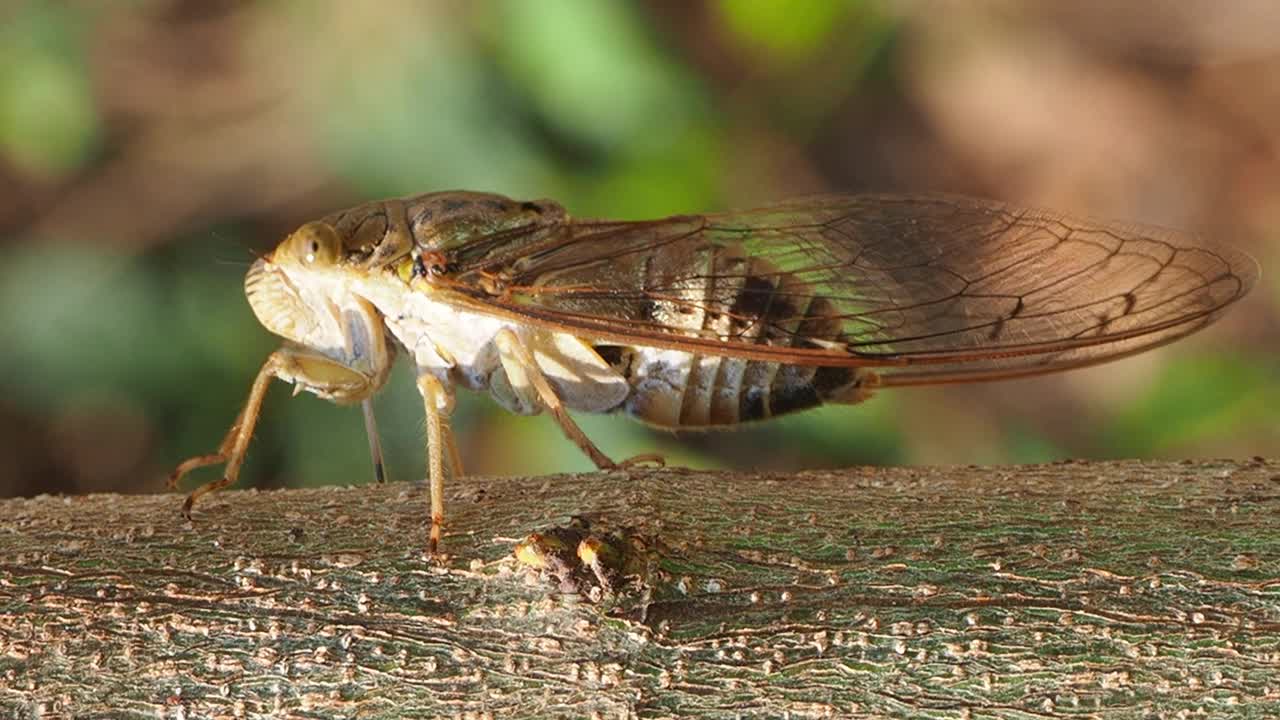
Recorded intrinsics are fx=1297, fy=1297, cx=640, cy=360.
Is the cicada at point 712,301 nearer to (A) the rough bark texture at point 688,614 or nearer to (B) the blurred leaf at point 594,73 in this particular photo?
(A) the rough bark texture at point 688,614

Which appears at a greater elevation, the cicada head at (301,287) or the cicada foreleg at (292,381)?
the cicada head at (301,287)

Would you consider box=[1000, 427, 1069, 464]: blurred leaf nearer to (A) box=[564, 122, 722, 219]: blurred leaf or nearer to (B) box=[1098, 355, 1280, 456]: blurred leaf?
(B) box=[1098, 355, 1280, 456]: blurred leaf

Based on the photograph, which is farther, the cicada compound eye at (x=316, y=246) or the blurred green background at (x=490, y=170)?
the blurred green background at (x=490, y=170)

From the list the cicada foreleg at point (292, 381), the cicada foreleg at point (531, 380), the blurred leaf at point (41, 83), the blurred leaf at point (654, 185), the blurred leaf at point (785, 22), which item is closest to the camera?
the cicada foreleg at point (292, 381)

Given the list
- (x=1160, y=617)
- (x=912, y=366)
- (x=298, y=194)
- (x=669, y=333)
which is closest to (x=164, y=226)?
(x=298, y=194)

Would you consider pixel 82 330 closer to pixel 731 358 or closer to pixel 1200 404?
pixel 731 358

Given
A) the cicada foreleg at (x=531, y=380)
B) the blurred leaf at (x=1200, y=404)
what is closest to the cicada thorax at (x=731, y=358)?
the cicada foreleg at (x=531, y=380)

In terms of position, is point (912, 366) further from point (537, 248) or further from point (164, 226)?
point (164, 226)

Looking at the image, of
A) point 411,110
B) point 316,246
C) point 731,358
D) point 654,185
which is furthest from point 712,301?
point 411,110
